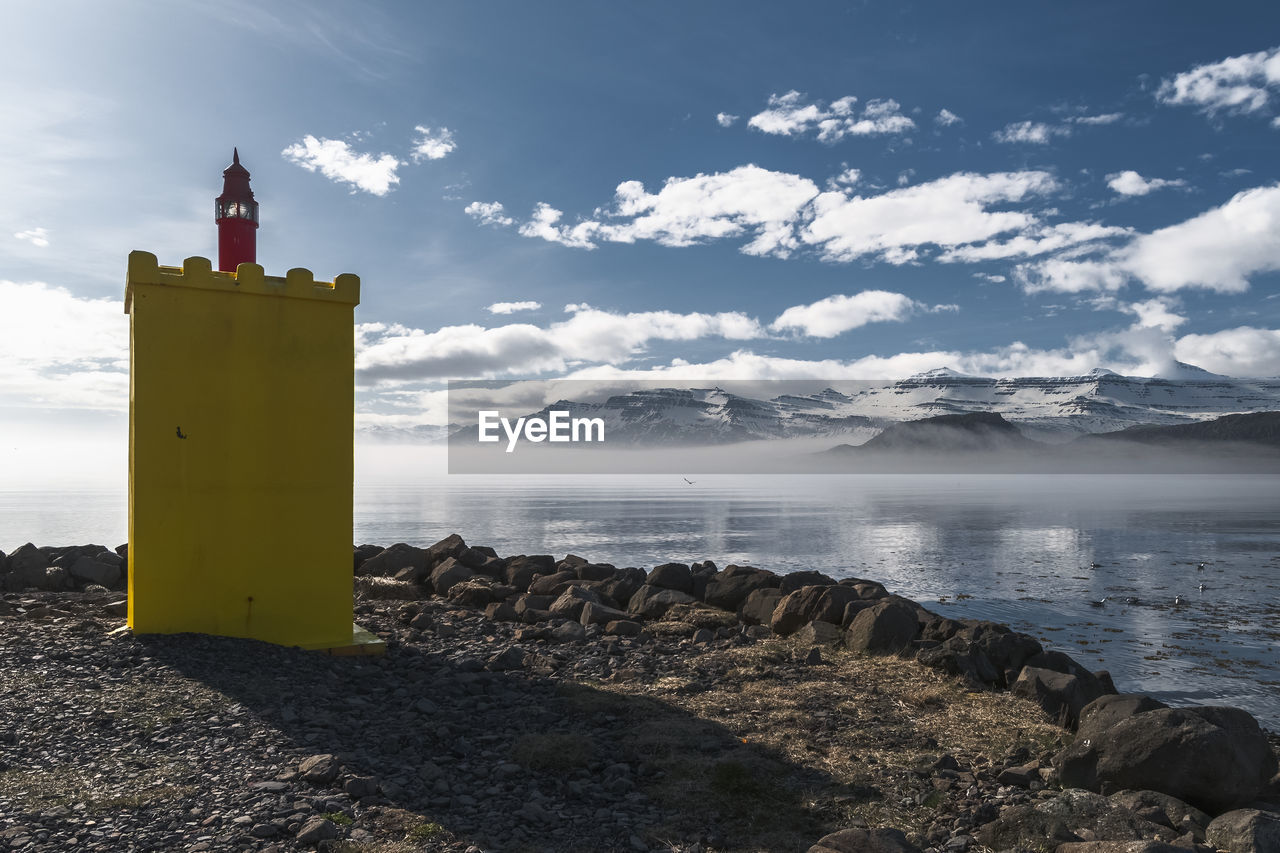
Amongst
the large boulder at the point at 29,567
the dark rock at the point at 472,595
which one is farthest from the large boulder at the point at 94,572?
the dark rock at the point at 472,595

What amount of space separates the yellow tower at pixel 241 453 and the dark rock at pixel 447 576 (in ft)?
15.5

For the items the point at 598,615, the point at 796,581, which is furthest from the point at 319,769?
the point at 796,581

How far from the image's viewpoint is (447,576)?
50.3 ft

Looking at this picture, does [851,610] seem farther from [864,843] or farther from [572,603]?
[864,843]

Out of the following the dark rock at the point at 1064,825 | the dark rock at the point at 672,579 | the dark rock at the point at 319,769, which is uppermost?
the dark rock at the point at 672,579

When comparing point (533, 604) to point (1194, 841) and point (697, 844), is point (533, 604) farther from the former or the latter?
point (1194, 841)

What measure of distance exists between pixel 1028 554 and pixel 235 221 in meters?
31.6

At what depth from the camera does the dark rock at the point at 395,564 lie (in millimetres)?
16516

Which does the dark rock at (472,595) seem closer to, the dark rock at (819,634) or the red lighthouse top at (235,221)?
the dark rock at (819,634)

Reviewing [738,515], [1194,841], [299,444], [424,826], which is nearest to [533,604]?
[299,444]

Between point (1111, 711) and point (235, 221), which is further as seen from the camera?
point (235, 221)

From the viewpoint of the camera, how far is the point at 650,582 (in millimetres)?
15336

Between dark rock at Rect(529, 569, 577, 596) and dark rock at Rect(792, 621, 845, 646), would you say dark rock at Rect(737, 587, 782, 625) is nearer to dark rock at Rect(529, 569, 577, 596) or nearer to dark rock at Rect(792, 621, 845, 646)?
dark rock at Rect(792, 621, 845, 646)

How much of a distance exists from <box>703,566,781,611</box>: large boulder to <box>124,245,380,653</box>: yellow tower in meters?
6.36
